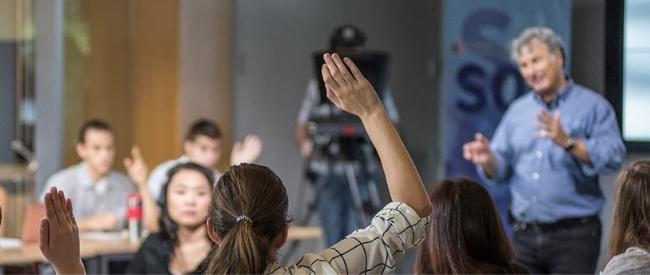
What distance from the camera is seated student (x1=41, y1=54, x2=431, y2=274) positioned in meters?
2.06

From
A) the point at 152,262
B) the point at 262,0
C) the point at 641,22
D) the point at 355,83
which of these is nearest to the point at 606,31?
the point at 641,22

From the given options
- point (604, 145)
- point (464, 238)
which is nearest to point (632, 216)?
point (464, 238)

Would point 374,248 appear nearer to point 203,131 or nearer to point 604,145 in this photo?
point 604,145

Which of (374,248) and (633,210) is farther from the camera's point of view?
(633,210)

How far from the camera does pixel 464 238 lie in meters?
2.86

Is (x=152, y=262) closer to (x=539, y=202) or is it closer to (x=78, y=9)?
(x=539, y=202)

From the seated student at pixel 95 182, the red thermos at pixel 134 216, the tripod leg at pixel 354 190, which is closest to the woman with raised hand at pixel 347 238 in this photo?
the red thermos at pixel 134 216

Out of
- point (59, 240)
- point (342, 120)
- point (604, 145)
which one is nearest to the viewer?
point (59, 240)

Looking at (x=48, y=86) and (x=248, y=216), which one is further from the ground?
(x=48, y=86)

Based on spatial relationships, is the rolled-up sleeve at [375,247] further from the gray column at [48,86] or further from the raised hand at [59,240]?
the gray column at [48,86]

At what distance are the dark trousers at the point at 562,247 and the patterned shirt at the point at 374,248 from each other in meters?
2.29

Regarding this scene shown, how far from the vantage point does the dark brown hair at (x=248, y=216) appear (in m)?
2.07

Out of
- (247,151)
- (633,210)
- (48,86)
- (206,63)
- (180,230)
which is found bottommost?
(180,230)

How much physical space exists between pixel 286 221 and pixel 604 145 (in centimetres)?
250
